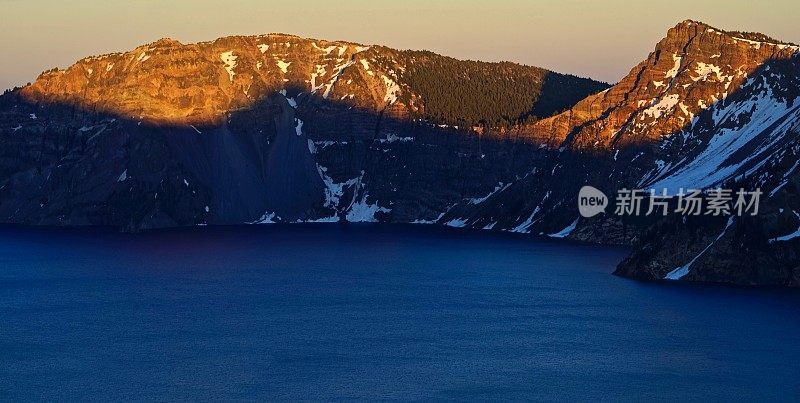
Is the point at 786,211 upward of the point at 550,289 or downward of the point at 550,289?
upward

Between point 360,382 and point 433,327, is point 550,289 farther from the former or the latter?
point 360,382

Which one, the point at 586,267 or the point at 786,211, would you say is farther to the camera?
the point at 586,267

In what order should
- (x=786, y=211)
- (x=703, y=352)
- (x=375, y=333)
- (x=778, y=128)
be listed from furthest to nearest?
(x=778, y=128)
(x=786, y=211)
(x=375, y=333)
(x=703, y=352)

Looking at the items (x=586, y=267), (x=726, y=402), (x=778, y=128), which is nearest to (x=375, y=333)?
(x=726, y=402)

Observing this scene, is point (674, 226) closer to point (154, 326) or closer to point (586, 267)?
point (586, 267)

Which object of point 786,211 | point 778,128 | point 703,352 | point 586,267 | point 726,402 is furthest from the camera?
point 778,128

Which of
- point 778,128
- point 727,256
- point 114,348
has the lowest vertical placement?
point 114,348
